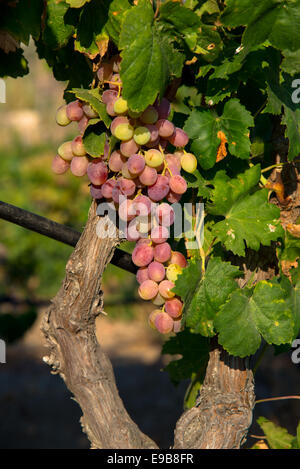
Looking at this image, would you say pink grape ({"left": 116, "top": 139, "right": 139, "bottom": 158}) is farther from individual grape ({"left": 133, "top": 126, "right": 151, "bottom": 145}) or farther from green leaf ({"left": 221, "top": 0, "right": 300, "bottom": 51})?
green leaf ({"left": 221, "top": 0, "right": 300, "bottom": 51})

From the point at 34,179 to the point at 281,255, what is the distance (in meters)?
4.81

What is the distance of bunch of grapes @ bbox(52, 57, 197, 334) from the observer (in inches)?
43.2

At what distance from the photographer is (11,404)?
164 inches

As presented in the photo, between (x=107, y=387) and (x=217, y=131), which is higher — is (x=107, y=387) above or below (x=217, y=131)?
below

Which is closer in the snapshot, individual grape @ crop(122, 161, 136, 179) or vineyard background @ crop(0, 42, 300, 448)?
individual grape @ crop(122, 161, 136, 179)

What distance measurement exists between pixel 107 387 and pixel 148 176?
1.76ft

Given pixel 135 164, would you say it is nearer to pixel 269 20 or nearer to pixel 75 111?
pixel 75 111

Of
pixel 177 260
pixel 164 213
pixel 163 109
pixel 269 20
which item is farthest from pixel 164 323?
pixel 269 20

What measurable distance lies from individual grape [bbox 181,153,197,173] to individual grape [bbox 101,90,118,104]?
188 millimetres

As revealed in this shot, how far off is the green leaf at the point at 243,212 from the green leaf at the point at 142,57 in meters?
0.28

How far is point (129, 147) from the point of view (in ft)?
3.61

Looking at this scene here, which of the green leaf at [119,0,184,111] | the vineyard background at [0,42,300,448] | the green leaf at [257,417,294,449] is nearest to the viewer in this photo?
the green leaf at [119,0,184,111]

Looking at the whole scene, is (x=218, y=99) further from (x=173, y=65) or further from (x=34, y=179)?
(x=34, y=179)

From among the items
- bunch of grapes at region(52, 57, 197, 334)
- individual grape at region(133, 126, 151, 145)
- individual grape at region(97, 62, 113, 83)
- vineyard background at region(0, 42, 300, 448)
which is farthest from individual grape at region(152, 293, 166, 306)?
vineyard background at region(0, 42, 300, 448)
